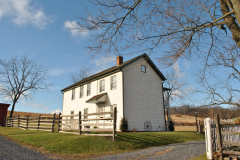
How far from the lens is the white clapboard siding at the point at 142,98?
672 inches

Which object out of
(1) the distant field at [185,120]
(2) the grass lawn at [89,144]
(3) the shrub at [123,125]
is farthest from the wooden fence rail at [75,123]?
(1) the distant field at [185,120]

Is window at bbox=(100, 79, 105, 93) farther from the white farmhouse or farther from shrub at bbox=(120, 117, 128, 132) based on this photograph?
shrub at bbox=(120, 117, 128, 132)

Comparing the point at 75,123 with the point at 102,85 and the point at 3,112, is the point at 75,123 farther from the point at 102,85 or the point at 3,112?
the point at 3,112

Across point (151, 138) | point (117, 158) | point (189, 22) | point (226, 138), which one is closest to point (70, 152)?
point (117, 158)

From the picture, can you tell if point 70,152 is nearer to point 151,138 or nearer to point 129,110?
point 151,138

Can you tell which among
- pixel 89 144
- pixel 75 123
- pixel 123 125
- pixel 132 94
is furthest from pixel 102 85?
pixel 89 144

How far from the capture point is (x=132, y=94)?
17.6m

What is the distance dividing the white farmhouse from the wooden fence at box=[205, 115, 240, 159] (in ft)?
32.5

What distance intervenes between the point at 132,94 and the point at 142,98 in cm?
143

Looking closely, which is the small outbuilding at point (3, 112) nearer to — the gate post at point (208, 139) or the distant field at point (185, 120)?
the gate post at point (208, 139)

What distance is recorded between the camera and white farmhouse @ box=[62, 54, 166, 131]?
55.9 feet

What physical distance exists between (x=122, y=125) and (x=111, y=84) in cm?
482

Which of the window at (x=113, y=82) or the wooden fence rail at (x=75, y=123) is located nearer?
the wooden fence rail at (x=75, y=123)

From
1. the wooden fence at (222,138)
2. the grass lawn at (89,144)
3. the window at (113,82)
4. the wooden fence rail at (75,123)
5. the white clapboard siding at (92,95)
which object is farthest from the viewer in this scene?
the window at (113,82)
